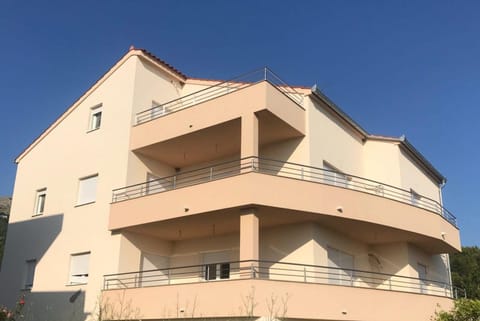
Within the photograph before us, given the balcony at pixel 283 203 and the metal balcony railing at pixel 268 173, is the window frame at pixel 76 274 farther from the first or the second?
the metal balcony railing at pixel 268 173

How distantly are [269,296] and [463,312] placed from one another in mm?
7495

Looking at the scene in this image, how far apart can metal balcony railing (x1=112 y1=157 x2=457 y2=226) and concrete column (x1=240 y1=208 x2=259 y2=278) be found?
151 cm

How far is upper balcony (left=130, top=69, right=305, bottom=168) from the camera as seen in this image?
18.7 metres

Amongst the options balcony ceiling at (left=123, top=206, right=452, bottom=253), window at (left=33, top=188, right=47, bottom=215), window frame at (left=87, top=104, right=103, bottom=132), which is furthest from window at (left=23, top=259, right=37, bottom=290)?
window frame at (left=87, top=104, right=103, bottom=132)

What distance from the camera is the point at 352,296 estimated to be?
17.3 metres

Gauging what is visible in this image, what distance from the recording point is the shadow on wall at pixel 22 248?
23.1 meters

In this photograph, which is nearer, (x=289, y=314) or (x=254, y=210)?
(x=289, y=314)

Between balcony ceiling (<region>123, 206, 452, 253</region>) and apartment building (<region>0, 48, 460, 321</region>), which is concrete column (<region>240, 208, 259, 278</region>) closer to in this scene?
apartment building (<region>0, 48, 460, 321</region>)

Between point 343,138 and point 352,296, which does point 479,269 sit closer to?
point 343,138

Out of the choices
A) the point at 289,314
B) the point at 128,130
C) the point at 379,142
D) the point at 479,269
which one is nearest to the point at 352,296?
the point at 289,314

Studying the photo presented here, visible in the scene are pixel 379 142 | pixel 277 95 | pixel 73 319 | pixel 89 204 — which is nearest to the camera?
pixel 277 95

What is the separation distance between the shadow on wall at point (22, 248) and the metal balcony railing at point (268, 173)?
14.2 feet

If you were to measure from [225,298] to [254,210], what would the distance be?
9.68ft

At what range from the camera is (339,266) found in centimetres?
1995
